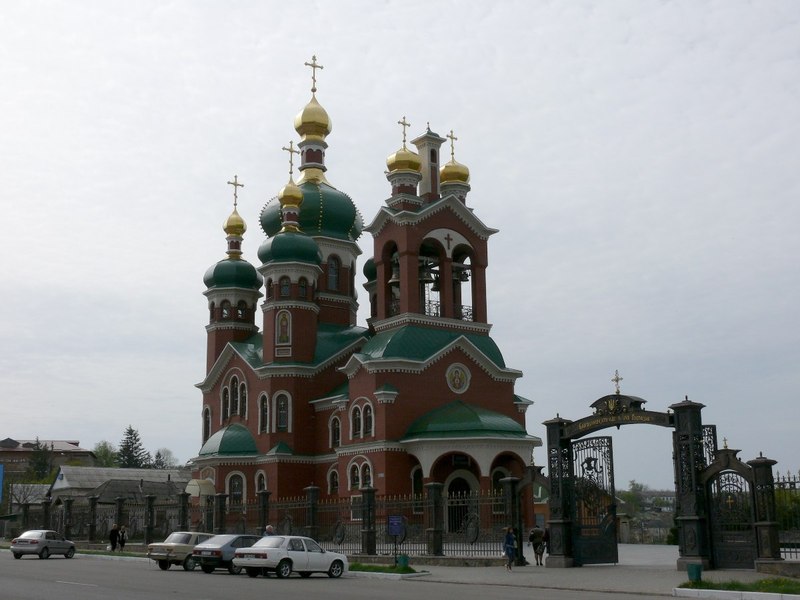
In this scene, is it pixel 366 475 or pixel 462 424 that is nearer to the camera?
pixel 462 424

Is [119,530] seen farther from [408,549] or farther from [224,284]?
[224,284]

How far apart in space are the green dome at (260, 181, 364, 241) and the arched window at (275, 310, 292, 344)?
5.47 metres

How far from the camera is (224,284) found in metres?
48.3

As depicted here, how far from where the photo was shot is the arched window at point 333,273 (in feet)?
154

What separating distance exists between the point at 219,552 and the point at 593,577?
882cm

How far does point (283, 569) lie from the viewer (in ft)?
70.4

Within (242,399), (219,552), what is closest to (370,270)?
(242,399)

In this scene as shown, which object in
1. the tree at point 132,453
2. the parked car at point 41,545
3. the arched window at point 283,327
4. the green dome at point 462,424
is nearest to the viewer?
the parked car at point 41,545

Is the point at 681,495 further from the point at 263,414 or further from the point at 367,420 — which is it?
the point at 263,414

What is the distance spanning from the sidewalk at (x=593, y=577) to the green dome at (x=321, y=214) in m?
25.1

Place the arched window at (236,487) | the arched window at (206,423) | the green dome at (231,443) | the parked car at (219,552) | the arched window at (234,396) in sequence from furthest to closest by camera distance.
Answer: the arched window at (206,423) < the arched window at (234,396) < the green dome at (231,443) < the arched window at (236,487) < the parked car at (219,552)

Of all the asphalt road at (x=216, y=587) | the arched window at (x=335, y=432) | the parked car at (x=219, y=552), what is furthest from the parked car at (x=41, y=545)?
the arched window at (x=335, y=432)

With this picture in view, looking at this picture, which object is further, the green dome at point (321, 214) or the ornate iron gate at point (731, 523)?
the green dome at point (321, 214)

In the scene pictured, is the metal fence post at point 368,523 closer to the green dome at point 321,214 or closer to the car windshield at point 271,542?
the car windshield at point 271,542
